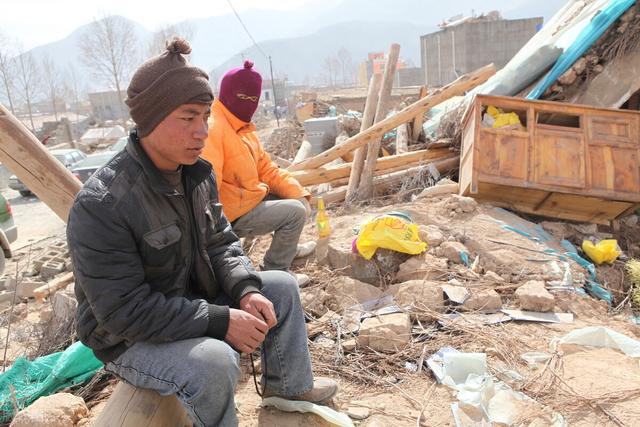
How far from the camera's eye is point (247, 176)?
355 cm

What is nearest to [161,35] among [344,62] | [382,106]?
[382,106]

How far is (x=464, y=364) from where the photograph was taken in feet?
8.80

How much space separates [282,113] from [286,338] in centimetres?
4166

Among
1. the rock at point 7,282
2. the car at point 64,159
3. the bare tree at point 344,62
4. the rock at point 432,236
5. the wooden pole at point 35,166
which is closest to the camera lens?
the wooden pole at point 35,166

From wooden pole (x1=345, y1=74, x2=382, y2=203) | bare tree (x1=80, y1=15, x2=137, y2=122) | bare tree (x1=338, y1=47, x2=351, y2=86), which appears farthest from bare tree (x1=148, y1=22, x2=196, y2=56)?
bare tree (x1=338, y1=47, x2=351, y2=86)

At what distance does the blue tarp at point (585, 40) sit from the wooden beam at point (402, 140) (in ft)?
7.37

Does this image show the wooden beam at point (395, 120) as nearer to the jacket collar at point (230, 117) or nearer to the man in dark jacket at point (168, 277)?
the jacket collar at point (230, 117)

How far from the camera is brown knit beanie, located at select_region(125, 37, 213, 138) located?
69.9 inches

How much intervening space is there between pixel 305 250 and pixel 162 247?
2.63 metres

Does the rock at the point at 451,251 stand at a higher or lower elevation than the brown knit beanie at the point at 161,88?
lower

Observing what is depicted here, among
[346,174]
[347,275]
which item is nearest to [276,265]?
[347,275]

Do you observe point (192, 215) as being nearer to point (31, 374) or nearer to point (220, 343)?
point (220, 343)

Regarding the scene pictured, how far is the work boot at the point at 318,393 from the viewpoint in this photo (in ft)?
7.17

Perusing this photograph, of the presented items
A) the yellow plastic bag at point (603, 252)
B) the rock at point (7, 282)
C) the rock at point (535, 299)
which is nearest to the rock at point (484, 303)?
the rock at point (535, 299)
